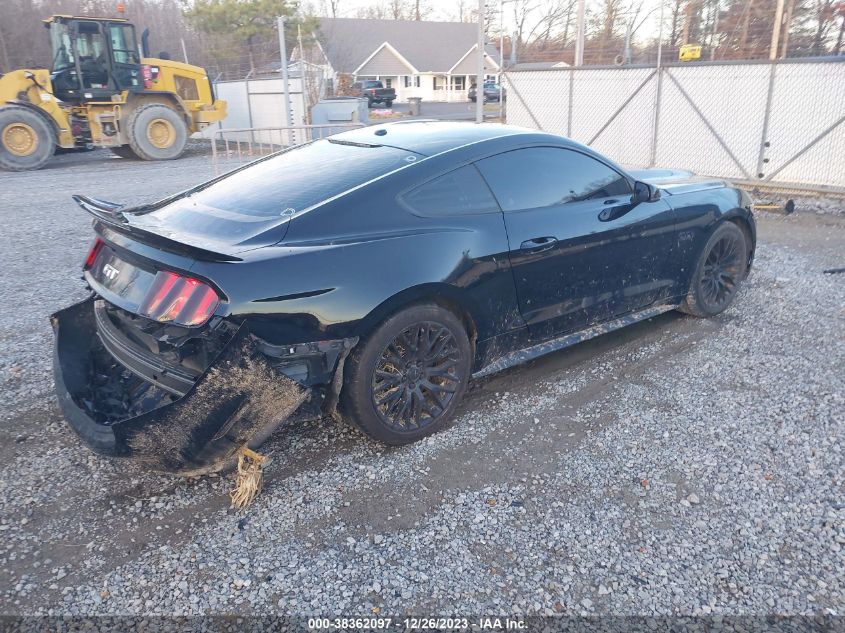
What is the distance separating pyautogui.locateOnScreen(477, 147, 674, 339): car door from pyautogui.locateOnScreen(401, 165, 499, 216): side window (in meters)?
0.08

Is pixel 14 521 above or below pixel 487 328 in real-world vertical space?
below

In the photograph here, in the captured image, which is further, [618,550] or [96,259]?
[96,259]

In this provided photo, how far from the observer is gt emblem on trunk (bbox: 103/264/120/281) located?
319 cm

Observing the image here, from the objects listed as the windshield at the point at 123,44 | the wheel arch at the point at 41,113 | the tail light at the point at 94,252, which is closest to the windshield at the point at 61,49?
the windshield at the point at 123,44

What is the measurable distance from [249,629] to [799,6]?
12.5m

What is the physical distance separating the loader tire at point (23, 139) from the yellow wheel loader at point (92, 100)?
0.8 inches

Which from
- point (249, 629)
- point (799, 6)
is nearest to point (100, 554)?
point (249, 629)

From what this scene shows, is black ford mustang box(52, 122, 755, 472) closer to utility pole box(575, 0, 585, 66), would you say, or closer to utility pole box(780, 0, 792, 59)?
utility pole box(780, 0, 792, 59)

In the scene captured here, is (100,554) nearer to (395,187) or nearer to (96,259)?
(96,259)

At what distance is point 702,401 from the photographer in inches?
155

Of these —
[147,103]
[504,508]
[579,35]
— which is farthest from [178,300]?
[147,103]

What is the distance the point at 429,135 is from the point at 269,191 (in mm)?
1078

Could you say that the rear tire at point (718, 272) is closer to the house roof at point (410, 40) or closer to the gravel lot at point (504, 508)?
the gravel lot at point (504, 508)

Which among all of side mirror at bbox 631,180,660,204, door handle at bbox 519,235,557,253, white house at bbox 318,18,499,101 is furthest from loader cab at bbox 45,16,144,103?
white house at bbox 318,18,499,101
